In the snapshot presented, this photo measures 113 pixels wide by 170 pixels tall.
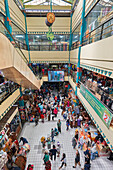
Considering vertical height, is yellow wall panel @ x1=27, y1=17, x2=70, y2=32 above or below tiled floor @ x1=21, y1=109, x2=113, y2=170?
above

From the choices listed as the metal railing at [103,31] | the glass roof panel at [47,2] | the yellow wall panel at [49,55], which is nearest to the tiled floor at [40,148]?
the metal railing at [103,31]

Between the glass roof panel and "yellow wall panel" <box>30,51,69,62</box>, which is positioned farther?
"yellow wall panel" <box>30,51,69,62</box>

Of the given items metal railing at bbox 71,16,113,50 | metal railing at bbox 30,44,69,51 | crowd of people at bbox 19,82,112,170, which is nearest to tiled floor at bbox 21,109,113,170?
crowd of people at bbox 19,82,112,170

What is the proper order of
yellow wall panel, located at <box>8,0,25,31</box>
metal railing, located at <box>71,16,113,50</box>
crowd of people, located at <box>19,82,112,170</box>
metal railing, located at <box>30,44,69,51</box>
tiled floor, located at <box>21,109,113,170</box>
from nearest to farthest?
metal railing, located at <box>71,16,113,50</box> → crowd of people, located at <box>19,82,112,170</box> → tiled floor, located at <box>21,109,113,170</box> → yellow wall panel, located at <box>8,0,25,31</box> → metal railing, located at <box>30,44,69,51</box>

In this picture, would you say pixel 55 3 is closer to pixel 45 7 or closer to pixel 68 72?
pixel 45 7

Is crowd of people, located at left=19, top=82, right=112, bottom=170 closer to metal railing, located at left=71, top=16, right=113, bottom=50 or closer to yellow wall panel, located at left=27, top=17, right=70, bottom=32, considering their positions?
metal railing, located at left=71, top=16, right=113, bottom=50

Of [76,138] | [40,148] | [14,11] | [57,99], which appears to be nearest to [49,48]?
[14,11]

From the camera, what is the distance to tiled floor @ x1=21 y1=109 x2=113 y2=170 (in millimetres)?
5484

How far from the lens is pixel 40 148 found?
653cm

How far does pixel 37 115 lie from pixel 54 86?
335 inches

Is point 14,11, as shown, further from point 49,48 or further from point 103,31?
point 103,31

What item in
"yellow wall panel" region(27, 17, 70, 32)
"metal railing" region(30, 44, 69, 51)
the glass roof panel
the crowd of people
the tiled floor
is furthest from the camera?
"metal railing" region(30, 44, 69, 51)

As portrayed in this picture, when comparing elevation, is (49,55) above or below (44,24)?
below

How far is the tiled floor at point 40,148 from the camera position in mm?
5484
